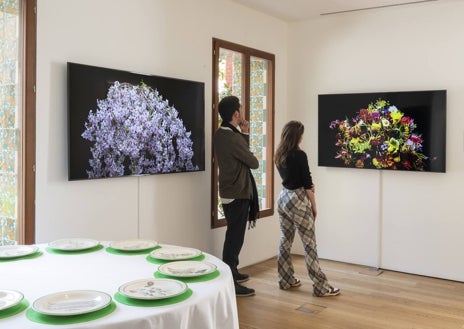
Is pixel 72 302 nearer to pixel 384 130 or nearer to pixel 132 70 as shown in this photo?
pixel 132 70

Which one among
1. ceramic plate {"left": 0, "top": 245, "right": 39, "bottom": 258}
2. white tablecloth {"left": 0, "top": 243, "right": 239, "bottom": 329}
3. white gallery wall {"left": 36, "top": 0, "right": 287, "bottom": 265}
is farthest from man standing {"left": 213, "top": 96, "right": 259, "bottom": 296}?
ceramic plate {"left": 0, "top": 245, "right": 39, "bottom": 258}

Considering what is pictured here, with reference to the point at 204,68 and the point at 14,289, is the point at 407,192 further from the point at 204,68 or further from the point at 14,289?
the point at 14,289

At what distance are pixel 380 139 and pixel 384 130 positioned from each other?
97 mm

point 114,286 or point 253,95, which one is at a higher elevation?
point 253,95

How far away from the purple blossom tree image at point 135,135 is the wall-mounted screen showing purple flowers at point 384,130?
1.78 metres

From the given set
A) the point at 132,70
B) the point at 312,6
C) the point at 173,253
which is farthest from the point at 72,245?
the point at 312,6

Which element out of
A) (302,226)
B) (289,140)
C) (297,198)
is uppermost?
(289,140)

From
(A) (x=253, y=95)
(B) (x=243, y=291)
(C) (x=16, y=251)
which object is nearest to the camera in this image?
(C) (x=16, y=251)

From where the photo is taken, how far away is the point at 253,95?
17.1ft

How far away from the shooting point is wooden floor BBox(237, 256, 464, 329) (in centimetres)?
352

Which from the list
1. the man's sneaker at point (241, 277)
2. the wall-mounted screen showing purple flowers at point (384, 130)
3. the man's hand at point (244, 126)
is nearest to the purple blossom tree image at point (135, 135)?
the man's hand at point (244, 126)

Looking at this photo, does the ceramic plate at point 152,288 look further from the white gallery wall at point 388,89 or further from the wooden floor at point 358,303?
the white gallery wall at point 388,89

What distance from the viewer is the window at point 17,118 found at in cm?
302

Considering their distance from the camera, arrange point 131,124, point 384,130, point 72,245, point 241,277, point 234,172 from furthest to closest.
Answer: point 384,130, point 241,277, point 234,172, point 131,124, point 72,245
